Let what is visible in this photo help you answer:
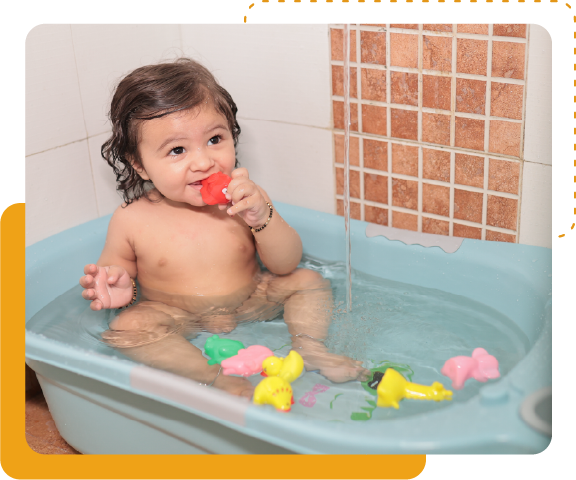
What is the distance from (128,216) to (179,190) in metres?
0.16

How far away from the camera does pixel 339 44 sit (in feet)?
4.65

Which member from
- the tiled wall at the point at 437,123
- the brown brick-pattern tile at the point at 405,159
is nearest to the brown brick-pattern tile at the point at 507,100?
the tiled wall at the point at 437,123

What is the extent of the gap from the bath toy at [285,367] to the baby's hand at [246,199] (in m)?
0.30

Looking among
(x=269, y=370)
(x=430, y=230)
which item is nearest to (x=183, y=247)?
(x=269, y=370)

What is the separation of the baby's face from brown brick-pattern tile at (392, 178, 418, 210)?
0.39 metres

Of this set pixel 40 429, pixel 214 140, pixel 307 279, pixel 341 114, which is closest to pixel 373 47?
pixel 341 114

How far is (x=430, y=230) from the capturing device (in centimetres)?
149

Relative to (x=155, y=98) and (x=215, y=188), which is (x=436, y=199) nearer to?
(x=215, y=188)

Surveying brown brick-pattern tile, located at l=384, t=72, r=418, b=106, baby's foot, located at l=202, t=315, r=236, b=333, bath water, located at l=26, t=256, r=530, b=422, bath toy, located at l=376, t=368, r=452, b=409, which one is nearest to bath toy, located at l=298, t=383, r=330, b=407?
bath water, located at l=26, t=256, r=530, b=422

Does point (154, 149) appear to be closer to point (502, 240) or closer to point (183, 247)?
point (183, 247)

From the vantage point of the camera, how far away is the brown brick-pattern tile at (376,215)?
5.08 ft

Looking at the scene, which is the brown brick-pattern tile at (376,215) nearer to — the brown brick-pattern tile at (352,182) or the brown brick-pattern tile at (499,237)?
the brown brick-pattern tile at (352,182)

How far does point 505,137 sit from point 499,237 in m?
0.22

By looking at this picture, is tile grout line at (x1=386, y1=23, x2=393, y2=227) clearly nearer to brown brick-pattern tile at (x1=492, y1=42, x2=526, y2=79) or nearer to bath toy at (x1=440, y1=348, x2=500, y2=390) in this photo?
brown brick-pattern tile at (x1=492, y1=42, x2=526, y2=79)
